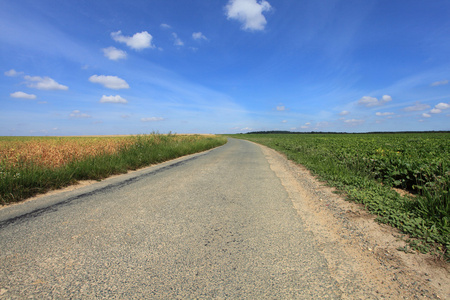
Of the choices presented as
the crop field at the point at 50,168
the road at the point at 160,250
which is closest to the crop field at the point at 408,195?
the road at the point at 160,250

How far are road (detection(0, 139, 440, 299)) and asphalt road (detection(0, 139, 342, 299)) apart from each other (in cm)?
1

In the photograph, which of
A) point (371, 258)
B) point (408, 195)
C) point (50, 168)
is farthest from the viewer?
point (50, 168)

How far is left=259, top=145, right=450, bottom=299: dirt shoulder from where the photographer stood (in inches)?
76.3

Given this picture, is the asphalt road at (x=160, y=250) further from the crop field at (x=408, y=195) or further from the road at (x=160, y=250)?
the crop field at (x=408, y=195)

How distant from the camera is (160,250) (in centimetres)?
247

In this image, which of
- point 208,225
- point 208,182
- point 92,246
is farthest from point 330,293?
point 208,182

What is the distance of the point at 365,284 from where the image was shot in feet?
6.50

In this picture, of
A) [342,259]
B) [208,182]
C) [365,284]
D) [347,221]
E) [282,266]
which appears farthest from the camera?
[208,182]

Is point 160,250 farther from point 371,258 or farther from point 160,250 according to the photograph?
point 371,258

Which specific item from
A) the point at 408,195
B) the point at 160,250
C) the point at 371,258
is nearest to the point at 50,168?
the point at 160,250

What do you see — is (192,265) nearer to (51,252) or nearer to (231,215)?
(231,215)

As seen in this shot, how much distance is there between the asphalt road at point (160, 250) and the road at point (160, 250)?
0.4 inches

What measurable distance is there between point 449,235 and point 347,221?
116cm

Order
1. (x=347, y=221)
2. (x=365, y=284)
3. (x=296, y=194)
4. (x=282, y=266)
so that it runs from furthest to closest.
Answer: (x=296, y=194)
(x=347, y=221)
(x=282, y=266)
(x=365, y=284)
